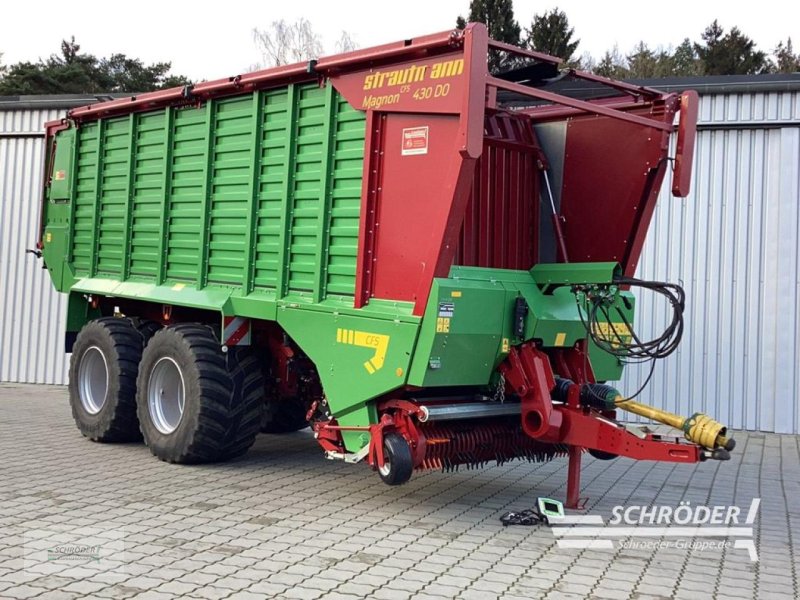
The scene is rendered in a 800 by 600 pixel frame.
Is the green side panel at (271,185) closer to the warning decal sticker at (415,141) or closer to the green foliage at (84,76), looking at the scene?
the warning decal sticker at (415,141)

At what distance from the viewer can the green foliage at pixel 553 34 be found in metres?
40.6

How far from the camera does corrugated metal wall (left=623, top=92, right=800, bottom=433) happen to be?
10.9 metres

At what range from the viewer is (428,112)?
5707mm

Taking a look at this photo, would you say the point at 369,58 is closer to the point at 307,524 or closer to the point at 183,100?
the point at 183,100

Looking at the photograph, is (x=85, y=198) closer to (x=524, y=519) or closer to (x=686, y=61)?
(x=524, y=519)

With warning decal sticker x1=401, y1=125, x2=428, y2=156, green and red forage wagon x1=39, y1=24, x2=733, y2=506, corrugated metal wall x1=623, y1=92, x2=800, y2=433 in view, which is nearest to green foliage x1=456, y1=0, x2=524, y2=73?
corrugated metal wall x1=623, y1=92, x2=800, y2=433

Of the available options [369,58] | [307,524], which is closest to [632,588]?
[307,524]

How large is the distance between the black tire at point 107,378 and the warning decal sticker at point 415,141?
398 centimetres

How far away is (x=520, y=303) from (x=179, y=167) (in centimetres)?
365

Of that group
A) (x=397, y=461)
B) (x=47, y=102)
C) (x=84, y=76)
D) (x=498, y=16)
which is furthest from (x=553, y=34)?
(x=397, y=461)

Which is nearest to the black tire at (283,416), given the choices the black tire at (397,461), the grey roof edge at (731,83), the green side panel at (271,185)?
the green side panel at (271,185)

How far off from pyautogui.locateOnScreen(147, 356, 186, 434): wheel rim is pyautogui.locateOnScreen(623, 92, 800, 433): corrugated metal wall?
20.8 ft

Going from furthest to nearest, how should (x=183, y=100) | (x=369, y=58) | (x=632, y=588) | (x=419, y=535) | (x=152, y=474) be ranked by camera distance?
(x=183, y=100), (x=152, y=474), (x=369, y=58), (x=419, y=535), (x=632, y=588)

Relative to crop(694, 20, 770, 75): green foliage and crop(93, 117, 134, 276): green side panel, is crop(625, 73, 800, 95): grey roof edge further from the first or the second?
crop(694, 20, 770, 75): green foliage
